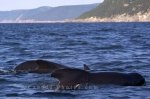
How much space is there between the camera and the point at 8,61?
3375cm

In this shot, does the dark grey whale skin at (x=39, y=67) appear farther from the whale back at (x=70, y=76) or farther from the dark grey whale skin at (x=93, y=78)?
the whale back at (x=70, y=76)

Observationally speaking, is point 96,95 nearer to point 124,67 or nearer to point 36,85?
point 36,85

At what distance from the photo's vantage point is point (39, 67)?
2691 cm

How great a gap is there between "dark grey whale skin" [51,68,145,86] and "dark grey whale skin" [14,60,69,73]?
4.91 meters

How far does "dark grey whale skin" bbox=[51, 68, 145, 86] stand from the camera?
2053 centimetres

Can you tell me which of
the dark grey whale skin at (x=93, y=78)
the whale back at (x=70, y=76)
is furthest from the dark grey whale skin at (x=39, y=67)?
the whale back at (x=70, y=76)

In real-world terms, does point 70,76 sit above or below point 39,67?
above

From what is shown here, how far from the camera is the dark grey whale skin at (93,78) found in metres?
20.5

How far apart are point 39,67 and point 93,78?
5992mm

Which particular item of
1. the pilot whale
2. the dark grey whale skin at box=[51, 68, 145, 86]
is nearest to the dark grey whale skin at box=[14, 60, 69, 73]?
the pilot whale

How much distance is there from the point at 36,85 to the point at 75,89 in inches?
88.5

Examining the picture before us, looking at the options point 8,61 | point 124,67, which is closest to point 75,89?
point 124,67

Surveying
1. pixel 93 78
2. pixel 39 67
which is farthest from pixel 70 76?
pixel 39 67

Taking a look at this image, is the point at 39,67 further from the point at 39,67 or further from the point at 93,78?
the point at 93,78
